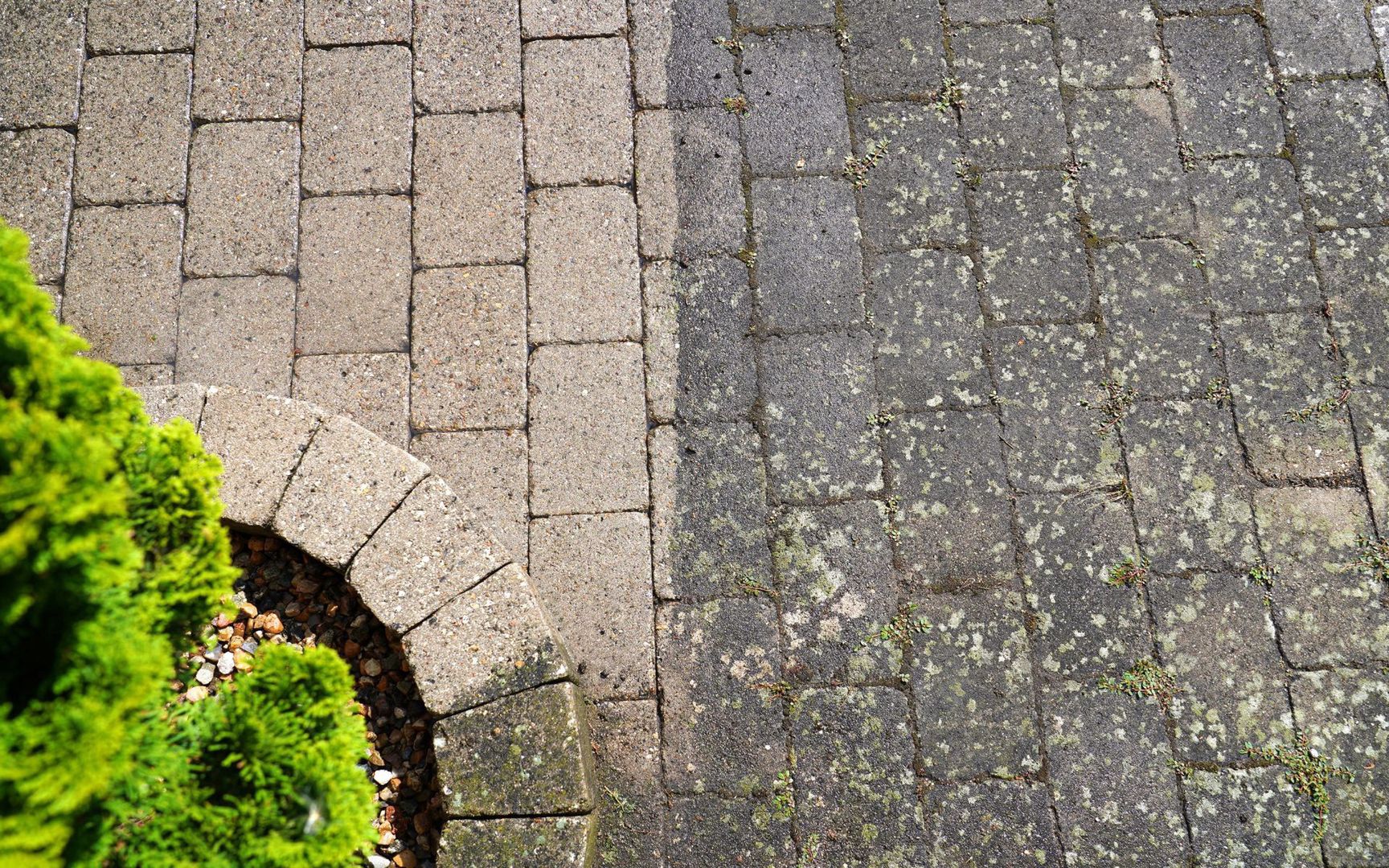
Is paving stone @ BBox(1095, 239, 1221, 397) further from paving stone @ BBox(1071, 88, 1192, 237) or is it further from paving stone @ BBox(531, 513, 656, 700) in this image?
paving stone @ BBox(531, 513, 656, 700)

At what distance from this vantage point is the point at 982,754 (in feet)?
11.4

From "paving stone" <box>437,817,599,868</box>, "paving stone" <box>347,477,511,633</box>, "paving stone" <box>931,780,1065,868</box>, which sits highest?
"paving stone" <box>347,477,511,633</box>

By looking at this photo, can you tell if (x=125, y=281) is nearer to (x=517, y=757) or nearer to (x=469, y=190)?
(x=469, y=190)

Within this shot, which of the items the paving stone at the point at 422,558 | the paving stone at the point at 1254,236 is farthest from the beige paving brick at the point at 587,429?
the paving stone at the point at 1254,236

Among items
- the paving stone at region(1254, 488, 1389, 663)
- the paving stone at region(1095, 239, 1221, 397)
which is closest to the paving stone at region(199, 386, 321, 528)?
the paving stone at region(1095, 239, 1221, 397)

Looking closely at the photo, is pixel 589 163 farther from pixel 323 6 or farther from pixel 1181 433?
pixel 1181 433

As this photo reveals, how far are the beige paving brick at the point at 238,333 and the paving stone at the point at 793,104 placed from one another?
191 cm

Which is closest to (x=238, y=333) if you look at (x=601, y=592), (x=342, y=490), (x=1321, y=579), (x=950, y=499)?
(x=342, y=490)

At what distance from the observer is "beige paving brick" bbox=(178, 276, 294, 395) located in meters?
3.83

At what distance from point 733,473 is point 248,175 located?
2225mm

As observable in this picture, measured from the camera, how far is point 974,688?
354 centimetres

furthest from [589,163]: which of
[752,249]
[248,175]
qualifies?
[248,175]

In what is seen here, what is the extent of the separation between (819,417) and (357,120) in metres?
2.17

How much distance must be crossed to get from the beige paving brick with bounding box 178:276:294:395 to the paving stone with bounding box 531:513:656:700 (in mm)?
1162
